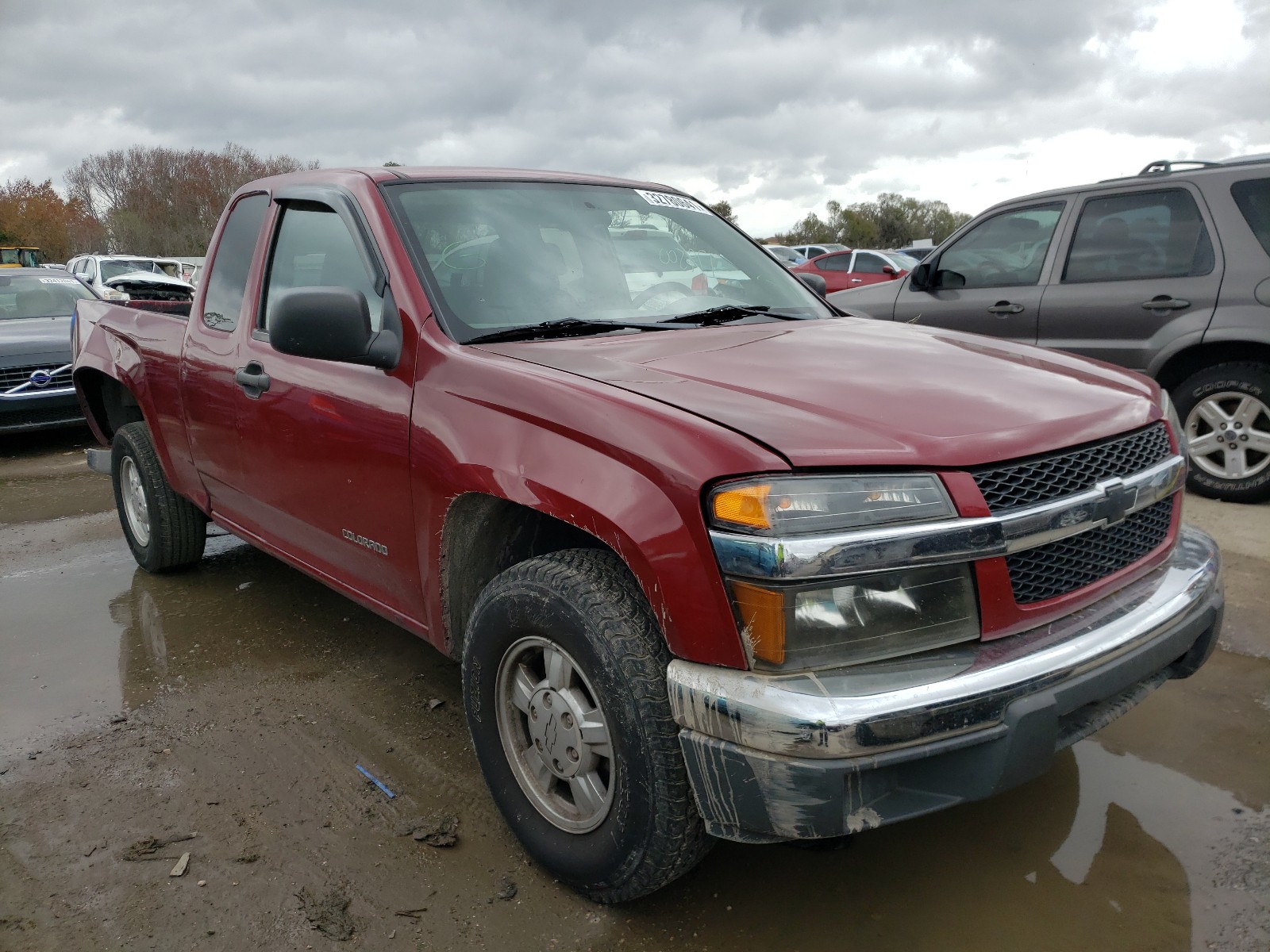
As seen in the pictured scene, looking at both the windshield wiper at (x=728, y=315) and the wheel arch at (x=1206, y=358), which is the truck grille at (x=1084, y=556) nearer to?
the windshield wiper at (x=728, y=315)

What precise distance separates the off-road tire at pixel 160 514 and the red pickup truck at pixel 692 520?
1.50 m

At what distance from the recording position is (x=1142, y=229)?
18.5 ft

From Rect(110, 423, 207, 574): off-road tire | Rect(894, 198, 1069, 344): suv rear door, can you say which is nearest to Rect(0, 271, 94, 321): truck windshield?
Rect(110, 423, 207, 574): off-road tire

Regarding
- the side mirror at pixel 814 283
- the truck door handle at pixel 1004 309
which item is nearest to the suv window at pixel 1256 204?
the truck door handle at pixel 1004 309

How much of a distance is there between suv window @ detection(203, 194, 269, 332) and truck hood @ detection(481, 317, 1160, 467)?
1632mm

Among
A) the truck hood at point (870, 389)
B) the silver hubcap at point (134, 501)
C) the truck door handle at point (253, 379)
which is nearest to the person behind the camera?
the truck hood at point (870, 389)

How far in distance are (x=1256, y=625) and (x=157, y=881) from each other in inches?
154

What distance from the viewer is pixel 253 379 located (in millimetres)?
3312

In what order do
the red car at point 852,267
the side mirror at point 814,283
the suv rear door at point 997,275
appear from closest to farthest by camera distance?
the side mirror at point 814,283, the suv rear door at point 997,275, the red car at point 852,267

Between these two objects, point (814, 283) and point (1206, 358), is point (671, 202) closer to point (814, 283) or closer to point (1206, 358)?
point (814, 283)

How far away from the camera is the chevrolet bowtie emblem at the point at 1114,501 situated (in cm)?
211

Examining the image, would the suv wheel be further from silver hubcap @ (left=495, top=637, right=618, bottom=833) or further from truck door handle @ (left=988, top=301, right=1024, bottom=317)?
silver hubcap @ (left=495, top=637, right=618, bottom=833)

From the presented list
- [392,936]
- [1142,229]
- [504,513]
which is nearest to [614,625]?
[504,513]

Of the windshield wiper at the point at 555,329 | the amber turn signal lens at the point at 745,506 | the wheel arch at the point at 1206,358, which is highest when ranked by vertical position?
the windshield wiper at the point at 555,329
